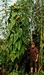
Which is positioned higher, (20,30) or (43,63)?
(20,30)

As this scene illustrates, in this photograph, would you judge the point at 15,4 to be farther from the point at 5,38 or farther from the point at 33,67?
the point at 33,67

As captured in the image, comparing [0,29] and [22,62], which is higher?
[0,29]

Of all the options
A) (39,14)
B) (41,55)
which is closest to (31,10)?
(39,14)

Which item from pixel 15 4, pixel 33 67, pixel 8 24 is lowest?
pixel 33 67

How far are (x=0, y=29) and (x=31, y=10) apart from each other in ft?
3.59

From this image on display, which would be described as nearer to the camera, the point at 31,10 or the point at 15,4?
the point at 15,4

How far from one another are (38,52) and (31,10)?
1.26 metres

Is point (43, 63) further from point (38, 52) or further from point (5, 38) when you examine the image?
point (5, 38)

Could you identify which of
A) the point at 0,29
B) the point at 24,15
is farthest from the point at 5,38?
the point at 24,15

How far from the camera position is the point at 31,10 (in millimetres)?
8445

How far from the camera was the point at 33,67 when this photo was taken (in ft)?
27.9

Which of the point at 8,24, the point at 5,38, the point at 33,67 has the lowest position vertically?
the point at 33,67

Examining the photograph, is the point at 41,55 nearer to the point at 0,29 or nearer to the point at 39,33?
the point at 39,33

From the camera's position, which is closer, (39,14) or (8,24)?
(8,24)
